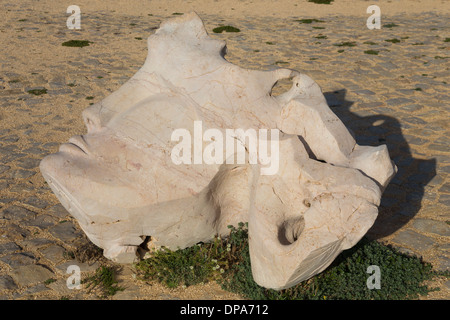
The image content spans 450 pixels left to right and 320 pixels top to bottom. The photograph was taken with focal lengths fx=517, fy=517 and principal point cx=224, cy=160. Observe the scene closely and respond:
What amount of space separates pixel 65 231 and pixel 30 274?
837 millimetres

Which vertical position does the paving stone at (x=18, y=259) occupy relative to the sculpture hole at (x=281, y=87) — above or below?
below

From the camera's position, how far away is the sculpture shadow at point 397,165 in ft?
20.9

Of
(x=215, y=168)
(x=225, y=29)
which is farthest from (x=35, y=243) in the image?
(x=225, y=29)

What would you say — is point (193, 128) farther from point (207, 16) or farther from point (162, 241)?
point (207, 16)

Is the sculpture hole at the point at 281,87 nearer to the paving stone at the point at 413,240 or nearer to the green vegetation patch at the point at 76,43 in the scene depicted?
the paving stone at the point at 413,240

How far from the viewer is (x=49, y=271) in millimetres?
5418

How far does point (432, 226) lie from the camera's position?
6.20 metres

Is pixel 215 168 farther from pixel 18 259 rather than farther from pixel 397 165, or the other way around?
pixel 397 165

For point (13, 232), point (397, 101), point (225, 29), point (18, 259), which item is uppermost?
point (225, 29)

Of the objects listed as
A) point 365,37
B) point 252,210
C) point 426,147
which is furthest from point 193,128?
point 365,37

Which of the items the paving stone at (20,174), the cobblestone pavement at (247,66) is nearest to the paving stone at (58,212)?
the cobblestone pavement at (247,66)

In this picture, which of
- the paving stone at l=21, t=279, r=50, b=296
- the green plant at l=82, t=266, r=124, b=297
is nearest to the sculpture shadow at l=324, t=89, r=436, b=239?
the green plant at l=82, t=266, r=124, b=297

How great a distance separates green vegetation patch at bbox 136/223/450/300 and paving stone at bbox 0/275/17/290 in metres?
1.25

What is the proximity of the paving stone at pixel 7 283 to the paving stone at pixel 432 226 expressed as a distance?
4551mm
